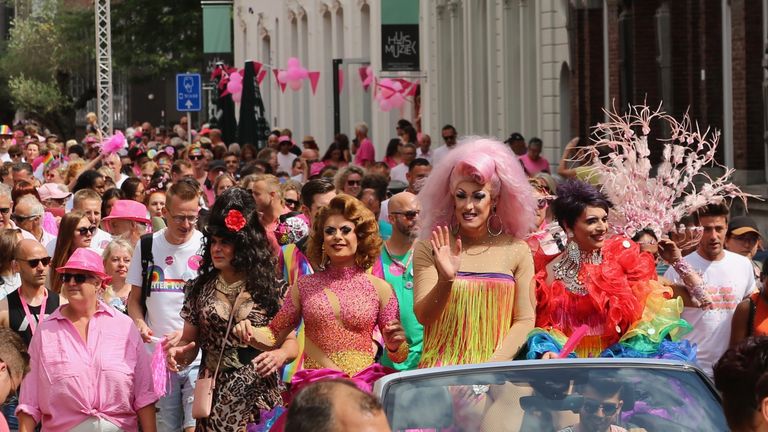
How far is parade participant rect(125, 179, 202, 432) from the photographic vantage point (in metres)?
9.22

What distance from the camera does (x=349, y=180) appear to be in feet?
46.3

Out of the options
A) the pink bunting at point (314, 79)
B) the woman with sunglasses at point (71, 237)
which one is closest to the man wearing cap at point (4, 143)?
the woman with sunglasses at point (71, 237)

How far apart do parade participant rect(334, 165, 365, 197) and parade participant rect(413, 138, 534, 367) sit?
242 inches

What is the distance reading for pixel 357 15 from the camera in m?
41.4

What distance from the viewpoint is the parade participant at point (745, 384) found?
468 cm

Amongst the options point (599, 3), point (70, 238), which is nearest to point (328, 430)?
point (70, 238)

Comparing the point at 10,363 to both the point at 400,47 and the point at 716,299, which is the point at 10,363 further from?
the point at 400,47

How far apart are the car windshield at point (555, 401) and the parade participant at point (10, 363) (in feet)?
5.29

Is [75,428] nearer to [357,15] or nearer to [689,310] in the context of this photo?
[689,310]

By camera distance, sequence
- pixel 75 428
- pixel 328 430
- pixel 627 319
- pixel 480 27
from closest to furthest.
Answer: pixel 328 430, pixel 627 319, pixel 75 428, pixel 480 27

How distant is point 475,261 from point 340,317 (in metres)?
0.74

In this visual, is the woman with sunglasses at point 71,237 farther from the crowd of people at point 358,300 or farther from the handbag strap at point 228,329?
the handbag strap at point 228,329

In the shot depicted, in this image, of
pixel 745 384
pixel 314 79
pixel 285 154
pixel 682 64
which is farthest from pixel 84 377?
pixel 314 79

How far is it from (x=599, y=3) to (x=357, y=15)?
55.1 ft
